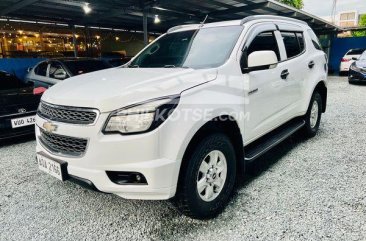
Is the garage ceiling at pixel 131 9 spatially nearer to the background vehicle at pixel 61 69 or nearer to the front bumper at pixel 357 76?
the front bumper at pixel 357 76

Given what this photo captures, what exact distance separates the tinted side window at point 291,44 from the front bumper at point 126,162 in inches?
99.2

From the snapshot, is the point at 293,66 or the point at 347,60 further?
the point at 347,60

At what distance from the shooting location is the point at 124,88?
215 centimetres

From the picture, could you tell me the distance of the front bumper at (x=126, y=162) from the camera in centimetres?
197

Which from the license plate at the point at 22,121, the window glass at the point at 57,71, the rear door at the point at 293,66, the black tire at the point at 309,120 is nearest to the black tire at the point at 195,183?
the rear door at the point at 293,66

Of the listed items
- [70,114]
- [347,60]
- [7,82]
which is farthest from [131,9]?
[347,60]

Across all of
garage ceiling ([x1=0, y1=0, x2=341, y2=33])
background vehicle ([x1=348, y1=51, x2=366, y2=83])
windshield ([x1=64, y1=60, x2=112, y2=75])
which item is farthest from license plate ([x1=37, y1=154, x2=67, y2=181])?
background vehicle ([x1=348, y1=51, x2=366, y2=83])

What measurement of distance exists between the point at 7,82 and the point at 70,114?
3.48 m

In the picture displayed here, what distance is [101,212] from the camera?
2.67 meters

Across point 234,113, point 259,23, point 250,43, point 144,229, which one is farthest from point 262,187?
point 259,23

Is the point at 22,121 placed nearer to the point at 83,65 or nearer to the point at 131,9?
the point at 83,65

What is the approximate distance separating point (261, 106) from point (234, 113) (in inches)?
22.9

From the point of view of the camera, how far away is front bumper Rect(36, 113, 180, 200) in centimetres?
197

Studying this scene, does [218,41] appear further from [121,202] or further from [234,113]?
[121,202]
